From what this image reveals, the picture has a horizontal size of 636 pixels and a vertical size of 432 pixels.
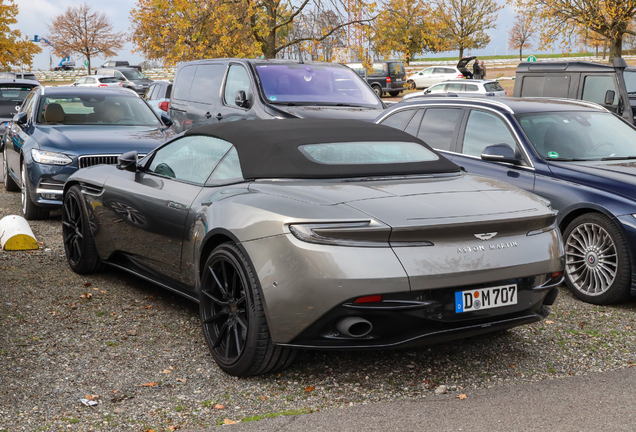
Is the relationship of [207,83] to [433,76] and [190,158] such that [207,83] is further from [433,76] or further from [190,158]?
[433,76]

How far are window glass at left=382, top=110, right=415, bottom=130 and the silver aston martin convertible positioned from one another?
2.84 m

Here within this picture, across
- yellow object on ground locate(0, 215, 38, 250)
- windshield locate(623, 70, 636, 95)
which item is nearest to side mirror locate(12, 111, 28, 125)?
yellow object on ground locate(0, 215, 38, 250)

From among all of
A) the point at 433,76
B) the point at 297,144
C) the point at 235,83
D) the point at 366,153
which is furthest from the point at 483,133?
the point at 433,76

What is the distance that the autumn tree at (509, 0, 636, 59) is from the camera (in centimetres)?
2611

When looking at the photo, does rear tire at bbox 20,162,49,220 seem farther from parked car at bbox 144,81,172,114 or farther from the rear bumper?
parked car at bbox 144,81,172,114

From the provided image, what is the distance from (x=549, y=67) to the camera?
15422mm

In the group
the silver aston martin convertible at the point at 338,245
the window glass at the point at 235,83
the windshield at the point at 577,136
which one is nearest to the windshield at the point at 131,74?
the window glass at the point at 235,83

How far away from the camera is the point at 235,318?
4082mm

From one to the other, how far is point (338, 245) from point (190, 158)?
1.89 meters

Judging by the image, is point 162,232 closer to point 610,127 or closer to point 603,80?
point 610,127

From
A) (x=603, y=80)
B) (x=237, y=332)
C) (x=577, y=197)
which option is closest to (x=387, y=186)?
(x=237, y=332)

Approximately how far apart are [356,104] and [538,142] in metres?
3.74

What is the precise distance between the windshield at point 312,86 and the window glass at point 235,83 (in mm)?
223

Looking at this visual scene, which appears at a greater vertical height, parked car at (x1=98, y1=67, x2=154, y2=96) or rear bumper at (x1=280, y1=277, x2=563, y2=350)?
rear bumper at (x1=280, y1=277, x2=563, y2=350)
